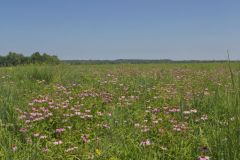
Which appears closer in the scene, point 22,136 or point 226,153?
point 226,153

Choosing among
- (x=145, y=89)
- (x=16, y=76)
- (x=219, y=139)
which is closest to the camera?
(x=219, y=139)

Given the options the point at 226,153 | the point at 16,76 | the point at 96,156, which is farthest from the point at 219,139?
the point at 16,76

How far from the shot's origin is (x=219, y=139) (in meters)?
3.24

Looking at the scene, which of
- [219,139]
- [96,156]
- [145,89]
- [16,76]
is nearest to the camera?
[219,139]

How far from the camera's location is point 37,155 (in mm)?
3561

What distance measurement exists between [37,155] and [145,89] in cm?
504

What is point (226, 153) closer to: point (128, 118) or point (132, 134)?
point (132, 134)

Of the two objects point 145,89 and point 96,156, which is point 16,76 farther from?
point 96,156

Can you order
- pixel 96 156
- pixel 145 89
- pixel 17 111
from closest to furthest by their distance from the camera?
1. pixel 96 156
2. pixel 17 111
3. pixel 145 89

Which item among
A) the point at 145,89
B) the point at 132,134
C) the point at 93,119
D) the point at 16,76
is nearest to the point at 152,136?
the point at 132,134

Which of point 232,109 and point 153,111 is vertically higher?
point 232,109

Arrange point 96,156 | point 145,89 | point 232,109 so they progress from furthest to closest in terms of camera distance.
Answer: point 145,89 < point 96,156 < point 232,109

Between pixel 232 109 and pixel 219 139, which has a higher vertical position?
pixel 232 109

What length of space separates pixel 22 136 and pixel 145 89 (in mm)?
4162
